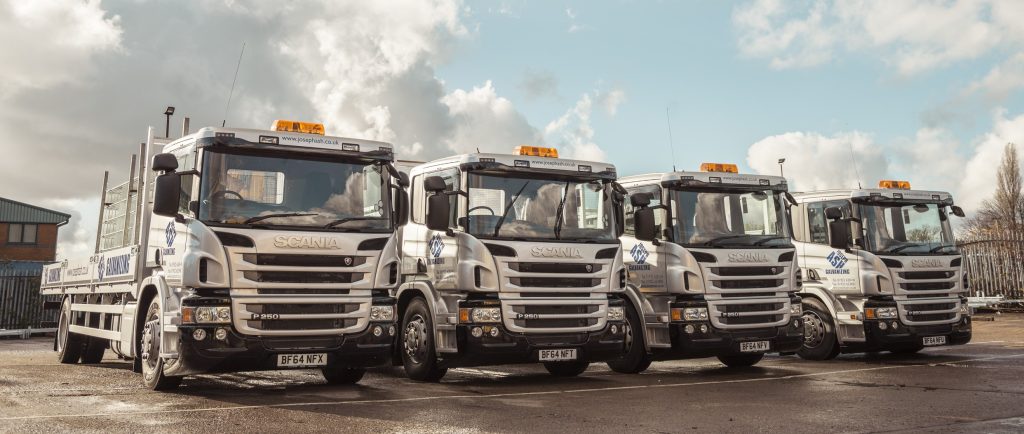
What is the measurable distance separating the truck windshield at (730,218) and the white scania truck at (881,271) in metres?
1.61

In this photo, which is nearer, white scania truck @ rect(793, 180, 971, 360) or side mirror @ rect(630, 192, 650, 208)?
side mirror @ rect(630, 192, 650, 208)

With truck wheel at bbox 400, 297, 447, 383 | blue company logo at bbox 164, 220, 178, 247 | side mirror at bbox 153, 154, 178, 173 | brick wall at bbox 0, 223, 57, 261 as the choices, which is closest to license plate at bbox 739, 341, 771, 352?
truck wheel at bbox 400, 297, 447, 383

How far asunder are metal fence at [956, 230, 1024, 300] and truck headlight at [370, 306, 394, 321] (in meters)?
21.5

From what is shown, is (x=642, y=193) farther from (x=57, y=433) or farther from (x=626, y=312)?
(x=57, y=433)

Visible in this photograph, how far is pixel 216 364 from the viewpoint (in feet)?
29.6

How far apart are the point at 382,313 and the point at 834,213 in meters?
7.66

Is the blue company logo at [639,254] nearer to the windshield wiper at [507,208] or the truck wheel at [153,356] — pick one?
the windshield wiper at [507,208]

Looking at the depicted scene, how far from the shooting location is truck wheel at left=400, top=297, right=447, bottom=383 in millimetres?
10969

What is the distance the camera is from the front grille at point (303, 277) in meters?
9.18

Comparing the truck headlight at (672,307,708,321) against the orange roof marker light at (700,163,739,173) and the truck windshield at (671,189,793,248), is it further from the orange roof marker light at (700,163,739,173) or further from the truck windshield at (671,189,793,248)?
the orange roof marker light at (700,163,739,173)

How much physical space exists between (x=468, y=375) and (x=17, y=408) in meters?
5.90

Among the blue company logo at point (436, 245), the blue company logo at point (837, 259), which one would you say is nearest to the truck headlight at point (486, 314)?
the blue company logo at point (436, 245)

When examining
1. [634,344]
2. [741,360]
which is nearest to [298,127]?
[634,344]

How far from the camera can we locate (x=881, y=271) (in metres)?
13.7
